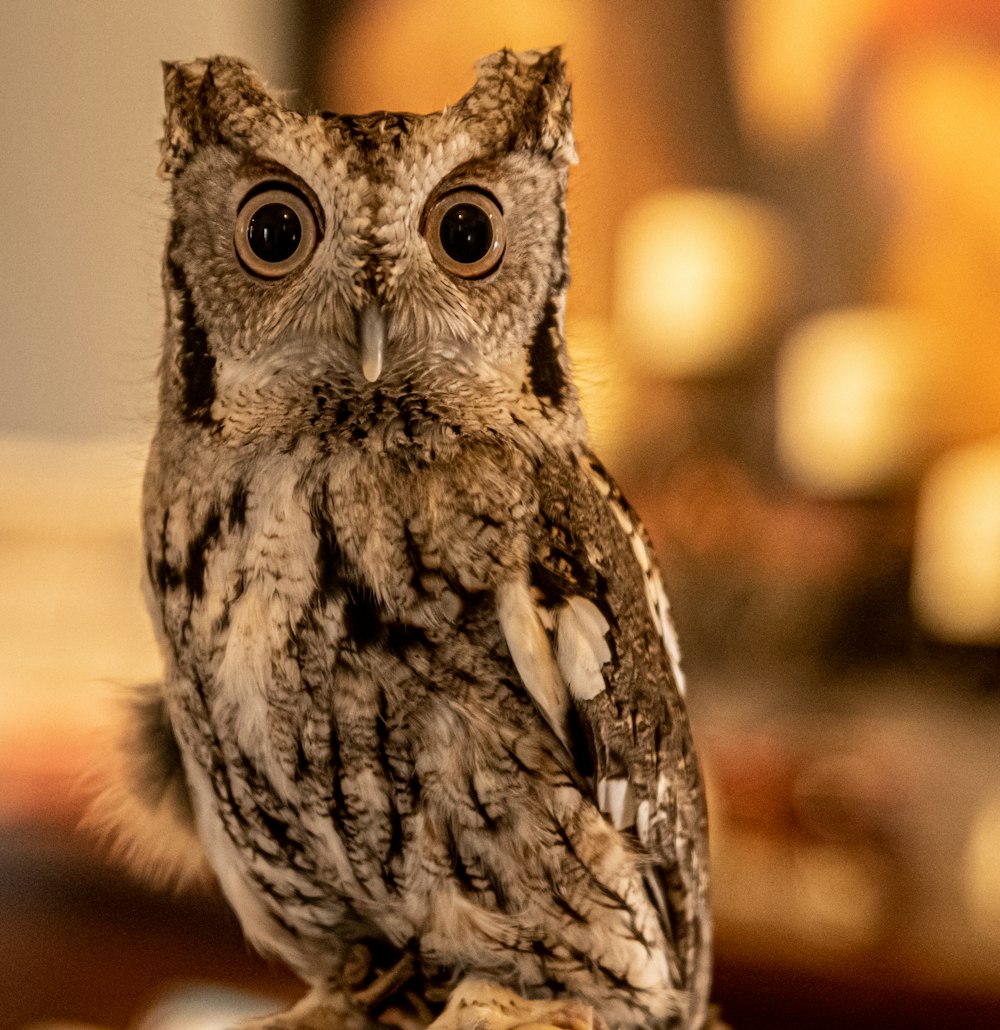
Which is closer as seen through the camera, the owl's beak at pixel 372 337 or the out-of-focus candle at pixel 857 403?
the owl's beak at pixel 372 337

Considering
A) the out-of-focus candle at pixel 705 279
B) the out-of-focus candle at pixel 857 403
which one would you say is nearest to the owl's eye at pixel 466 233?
the out-of-focus candle at pixel 705 279

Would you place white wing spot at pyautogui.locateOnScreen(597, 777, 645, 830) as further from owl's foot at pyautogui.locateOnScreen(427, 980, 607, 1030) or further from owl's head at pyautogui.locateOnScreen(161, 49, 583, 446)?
owl's head at pyautogui.locateOnScreen(161, 49, 583, 446)

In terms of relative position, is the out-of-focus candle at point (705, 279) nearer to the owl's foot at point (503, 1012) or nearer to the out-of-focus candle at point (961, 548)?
the out-of-focus candle at point (961, 548)

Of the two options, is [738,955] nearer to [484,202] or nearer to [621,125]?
[621,125]

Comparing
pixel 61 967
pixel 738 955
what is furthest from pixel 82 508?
pixel 738 955

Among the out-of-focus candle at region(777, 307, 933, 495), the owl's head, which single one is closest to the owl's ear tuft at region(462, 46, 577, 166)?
the owl's head
